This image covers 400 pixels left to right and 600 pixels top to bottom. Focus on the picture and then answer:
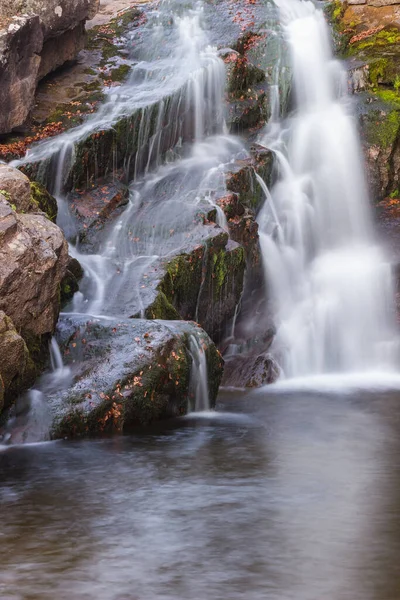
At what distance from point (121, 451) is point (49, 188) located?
6.77 metres

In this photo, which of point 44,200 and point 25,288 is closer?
point 25,288

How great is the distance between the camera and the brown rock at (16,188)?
9555 millimetres

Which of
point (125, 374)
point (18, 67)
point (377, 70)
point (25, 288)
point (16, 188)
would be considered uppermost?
point (377, 70)

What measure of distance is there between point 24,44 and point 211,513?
11.0 metres

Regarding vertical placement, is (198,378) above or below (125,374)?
below

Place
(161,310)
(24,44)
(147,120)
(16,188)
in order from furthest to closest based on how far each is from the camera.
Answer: (147,120) < (24,44) < (161,310) < (16,188)

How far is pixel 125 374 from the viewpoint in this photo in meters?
8.72

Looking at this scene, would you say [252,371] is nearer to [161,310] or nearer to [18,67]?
[161,310]

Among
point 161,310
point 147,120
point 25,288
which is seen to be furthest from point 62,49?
point 25,288

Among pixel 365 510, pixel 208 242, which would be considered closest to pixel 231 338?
pixel 208 242

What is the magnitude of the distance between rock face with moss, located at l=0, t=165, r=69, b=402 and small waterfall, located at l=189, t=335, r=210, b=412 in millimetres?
1841

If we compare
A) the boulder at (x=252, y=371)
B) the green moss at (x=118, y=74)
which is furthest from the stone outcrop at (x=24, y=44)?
the boulder at (x=252, y=371)

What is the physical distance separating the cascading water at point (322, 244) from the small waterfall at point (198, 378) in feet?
8.05

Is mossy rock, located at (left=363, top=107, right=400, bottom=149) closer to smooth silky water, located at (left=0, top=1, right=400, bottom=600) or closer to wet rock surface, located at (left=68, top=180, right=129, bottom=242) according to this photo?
smooth silky water, located at (left=0, top=1, right=400, bottom=600)
